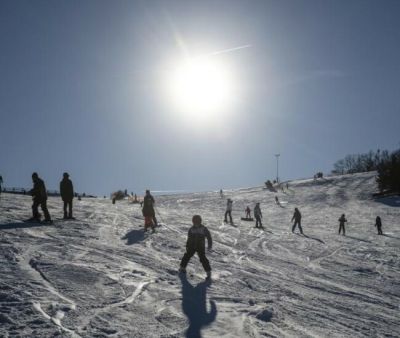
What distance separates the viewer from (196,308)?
7.22 meters

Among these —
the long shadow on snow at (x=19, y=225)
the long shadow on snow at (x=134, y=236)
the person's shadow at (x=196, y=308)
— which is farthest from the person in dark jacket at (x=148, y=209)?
the person's shadow at (x=196, y=308)

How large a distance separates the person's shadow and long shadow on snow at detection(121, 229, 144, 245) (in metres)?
5.88

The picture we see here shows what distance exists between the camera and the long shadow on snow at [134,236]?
14755 millimetres

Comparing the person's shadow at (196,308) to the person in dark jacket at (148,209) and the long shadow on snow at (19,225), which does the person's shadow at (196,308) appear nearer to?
the long shadow on snow at (19,225)

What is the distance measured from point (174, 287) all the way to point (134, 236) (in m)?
7.85

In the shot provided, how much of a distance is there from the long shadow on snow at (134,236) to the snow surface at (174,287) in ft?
0.14

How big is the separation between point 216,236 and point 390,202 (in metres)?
40.0

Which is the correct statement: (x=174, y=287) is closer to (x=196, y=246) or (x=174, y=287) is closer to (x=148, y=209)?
(x=196, y=246)

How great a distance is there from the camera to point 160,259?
1176cm

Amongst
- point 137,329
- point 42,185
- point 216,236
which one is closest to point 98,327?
point 137,329

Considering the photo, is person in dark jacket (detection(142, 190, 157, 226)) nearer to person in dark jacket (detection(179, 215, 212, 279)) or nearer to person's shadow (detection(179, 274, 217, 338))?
person in dark jacket (detection(179, 215, 212, 279))

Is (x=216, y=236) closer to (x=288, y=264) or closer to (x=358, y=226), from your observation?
(x=288, y=264)

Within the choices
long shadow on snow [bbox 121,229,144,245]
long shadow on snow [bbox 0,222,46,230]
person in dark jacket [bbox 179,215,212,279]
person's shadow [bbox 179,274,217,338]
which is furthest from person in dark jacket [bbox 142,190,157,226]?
person's shadow [bbox 179,274,217,338]

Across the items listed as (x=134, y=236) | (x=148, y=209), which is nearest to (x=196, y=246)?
(x=134, y=236)
